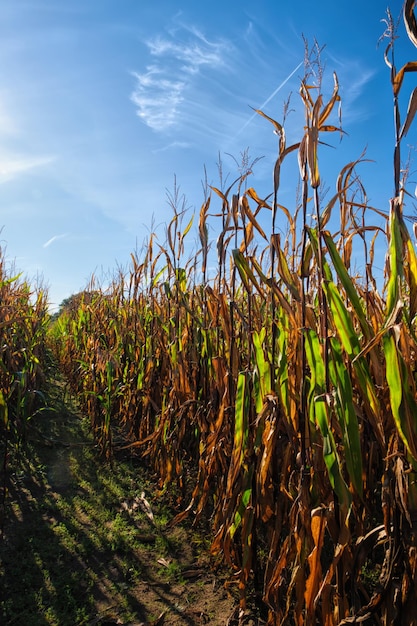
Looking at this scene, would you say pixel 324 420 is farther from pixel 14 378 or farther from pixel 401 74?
pixel 14 378

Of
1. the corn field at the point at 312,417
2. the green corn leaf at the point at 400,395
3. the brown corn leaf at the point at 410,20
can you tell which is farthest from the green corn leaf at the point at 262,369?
the brown corn leaf at the point at 410,20

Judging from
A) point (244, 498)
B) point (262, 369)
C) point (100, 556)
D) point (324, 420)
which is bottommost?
point (100, 556)

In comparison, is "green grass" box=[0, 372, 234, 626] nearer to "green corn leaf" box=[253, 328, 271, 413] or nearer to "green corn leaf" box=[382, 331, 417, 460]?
"green corn leaf" box=[253, 328, 271, 413]

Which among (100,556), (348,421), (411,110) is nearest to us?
(411,110)

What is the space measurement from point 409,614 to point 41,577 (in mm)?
1848

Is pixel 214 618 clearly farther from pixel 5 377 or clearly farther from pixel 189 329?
pixel 5 377

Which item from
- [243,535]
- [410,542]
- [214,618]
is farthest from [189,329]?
[410,542]

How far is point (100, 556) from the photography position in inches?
95.9

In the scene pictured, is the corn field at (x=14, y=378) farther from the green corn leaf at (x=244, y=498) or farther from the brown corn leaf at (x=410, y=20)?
the brown corn leaf at (x=410, y=20)

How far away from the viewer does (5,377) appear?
136 inches

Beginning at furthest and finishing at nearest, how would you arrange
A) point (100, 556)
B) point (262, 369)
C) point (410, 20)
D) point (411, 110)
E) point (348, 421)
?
point (100, 556) < point (262, 369) < point (348, 421) < point (411, 110) < point (410, 20)

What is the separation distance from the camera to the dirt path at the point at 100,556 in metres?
1.99

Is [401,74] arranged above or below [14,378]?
above

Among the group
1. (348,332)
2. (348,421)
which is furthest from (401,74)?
(348,421)
